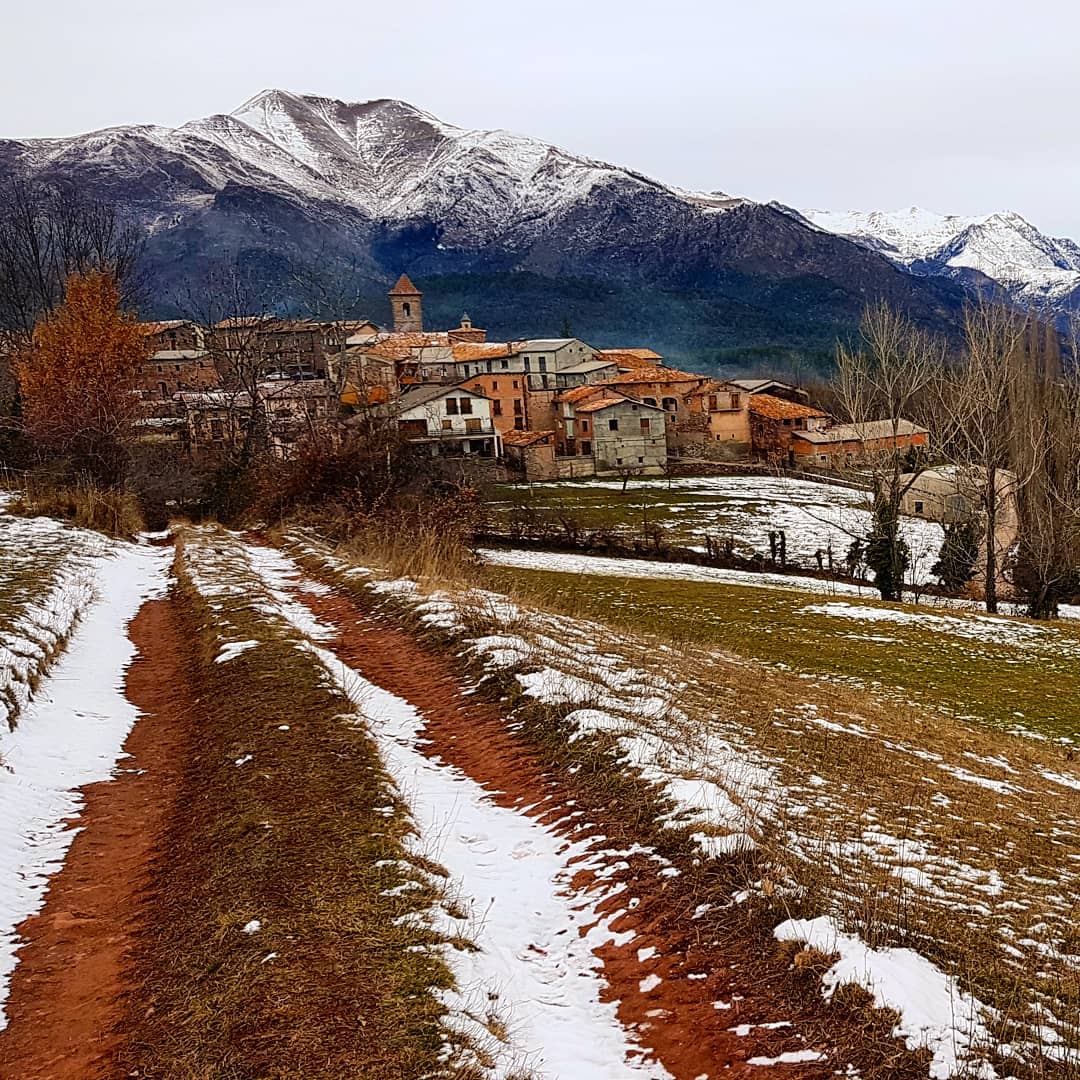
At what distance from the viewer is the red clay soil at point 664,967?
4148 mm

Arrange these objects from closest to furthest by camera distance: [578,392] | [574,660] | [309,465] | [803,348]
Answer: [574,660]
[309,465]
[578,392]
[803,348]

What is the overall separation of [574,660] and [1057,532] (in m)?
27.6

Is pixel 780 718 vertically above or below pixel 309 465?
below

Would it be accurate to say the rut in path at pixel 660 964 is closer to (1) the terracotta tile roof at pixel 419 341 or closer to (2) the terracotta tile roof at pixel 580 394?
(2) the terracotta tile roof at pixel 580 394

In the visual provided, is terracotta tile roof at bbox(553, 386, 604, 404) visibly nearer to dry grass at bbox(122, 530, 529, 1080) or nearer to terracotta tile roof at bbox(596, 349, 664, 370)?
terracotta tile roof at bbox(596, 349, 664, 370)

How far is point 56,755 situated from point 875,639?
60.4 ft

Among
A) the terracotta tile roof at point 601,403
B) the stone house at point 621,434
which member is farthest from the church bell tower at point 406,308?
the stone house at point 621,434

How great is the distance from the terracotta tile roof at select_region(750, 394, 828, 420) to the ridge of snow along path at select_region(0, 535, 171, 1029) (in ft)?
245

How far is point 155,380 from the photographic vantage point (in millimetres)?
67500

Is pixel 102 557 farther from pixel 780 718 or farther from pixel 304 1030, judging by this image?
pixel 304 1030

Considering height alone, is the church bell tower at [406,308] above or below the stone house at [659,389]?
above

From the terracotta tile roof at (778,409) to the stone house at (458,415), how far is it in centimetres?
2523

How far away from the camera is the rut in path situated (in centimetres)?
416

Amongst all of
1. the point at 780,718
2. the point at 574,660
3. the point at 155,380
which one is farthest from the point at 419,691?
the point at 155,380
